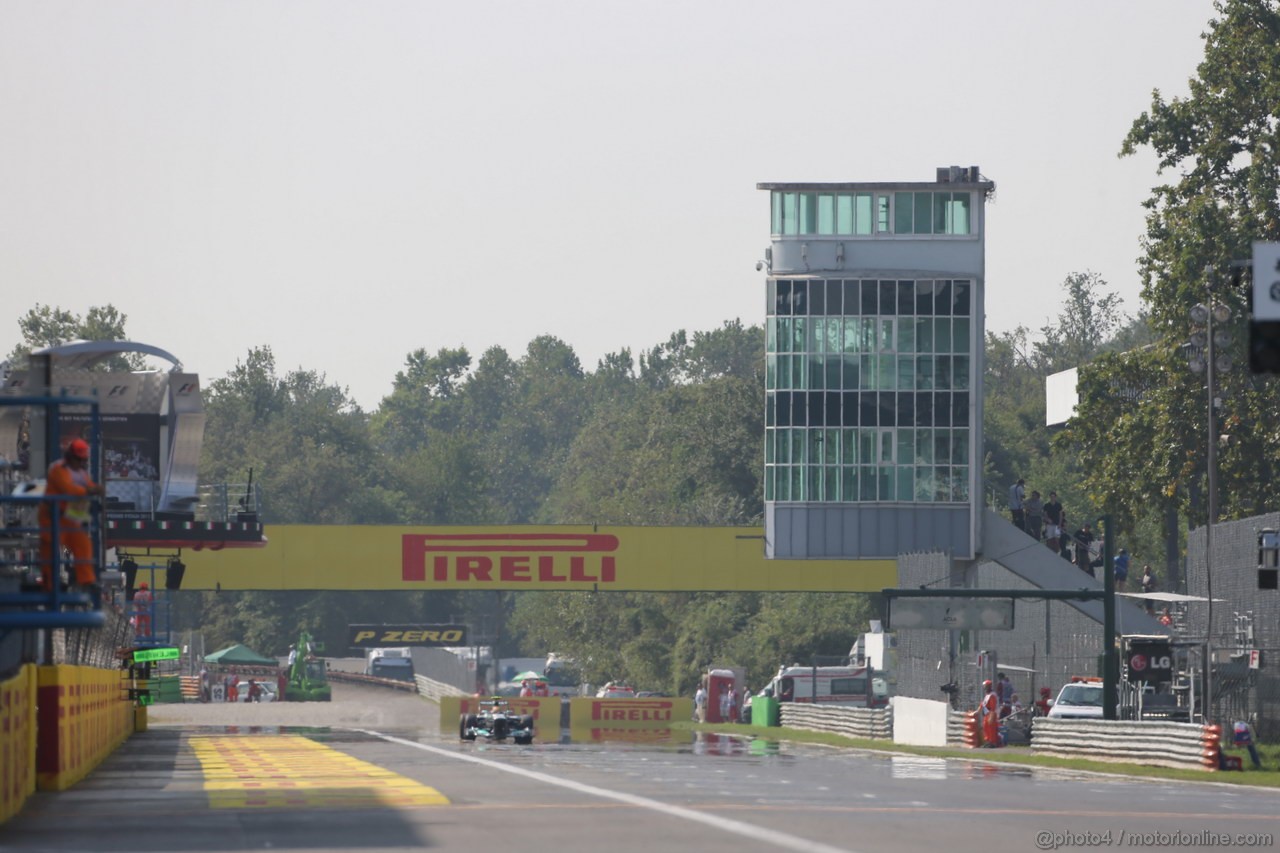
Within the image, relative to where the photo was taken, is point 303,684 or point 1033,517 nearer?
point 1033,517

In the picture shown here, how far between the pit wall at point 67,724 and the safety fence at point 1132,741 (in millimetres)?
15966

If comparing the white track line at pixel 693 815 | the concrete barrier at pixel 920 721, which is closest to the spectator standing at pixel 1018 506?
the concrete barrier at pixel 920 721

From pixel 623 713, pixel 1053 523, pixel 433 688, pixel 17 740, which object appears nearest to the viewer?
pixel 17 740

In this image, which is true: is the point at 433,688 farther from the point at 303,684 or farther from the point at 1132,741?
the point at 1132,741

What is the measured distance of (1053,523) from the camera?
5881 centimetres

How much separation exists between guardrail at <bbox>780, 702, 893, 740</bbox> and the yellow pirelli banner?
18.4 feet

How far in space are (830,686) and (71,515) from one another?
172 feet

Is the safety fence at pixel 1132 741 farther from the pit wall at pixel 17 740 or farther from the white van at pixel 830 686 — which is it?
the white van at pixel 830 686

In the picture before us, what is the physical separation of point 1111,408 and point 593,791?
36.7 metres

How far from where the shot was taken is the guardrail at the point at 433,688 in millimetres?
85625

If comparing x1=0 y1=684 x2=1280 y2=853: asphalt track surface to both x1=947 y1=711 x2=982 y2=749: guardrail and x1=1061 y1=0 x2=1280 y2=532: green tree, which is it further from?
x1=1061 y1=0 x2=1280 y2=532: green tree

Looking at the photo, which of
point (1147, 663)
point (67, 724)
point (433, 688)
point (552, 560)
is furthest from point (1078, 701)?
point (433, 688)

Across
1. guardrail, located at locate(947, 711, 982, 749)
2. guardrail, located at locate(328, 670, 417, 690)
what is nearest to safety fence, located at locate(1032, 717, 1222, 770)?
guardrail, located at locate(947, 711, 982, 749)

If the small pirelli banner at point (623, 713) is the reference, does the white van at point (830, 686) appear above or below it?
above
